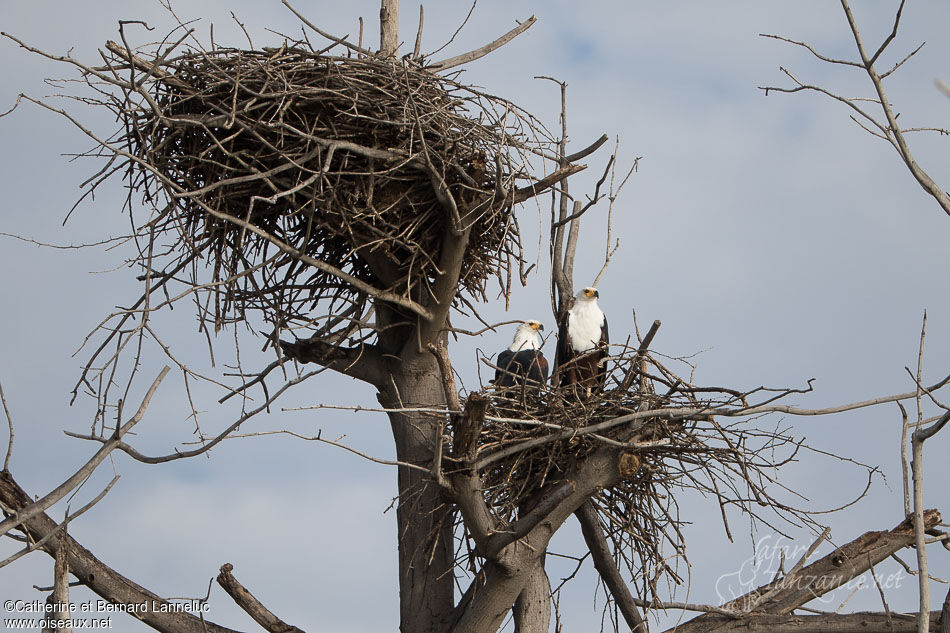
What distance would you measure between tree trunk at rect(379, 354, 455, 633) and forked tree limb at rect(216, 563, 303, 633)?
25.5 inches

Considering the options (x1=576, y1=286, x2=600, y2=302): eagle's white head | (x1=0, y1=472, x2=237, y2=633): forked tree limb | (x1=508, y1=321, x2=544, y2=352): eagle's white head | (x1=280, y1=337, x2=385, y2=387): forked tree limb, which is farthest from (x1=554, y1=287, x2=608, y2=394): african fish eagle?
(x1=0, y1=472, x2=237, y2=633): forked tree limb

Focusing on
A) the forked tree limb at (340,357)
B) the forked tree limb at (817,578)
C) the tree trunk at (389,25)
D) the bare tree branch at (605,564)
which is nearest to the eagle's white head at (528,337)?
the bare tree branch at (605,564)

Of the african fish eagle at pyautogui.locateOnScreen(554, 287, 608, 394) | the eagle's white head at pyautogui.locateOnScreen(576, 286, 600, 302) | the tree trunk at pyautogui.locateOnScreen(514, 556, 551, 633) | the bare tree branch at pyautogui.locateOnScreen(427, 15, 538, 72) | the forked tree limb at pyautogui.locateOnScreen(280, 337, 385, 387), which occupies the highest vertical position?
the bare tree branch at pyautogui.locateOnScreen(427, 15, 538, 72)

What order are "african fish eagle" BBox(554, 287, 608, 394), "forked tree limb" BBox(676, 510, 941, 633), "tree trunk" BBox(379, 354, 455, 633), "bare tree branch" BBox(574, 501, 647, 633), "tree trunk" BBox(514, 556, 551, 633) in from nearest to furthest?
1. "forked tree limb" BBox(676, 510, 941, 633)
2. "tree trunk" BBox(379, 354, 455, 633)
3. "bare tree branch" BBox(574, 501, 647, 633)
4. "tree trunk" BBox(514, 556, 551, 633)
5. "african fish eagle" BBox(554, 287, 608, 394)

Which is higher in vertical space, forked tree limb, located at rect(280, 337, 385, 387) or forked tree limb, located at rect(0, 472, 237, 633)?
forked tree limb, located at rect(280, 337, 385, 387)

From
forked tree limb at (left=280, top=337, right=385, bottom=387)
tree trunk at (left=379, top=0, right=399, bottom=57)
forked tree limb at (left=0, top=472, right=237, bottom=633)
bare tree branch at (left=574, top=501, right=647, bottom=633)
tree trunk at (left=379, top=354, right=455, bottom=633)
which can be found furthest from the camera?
tree trunk at (left=379, top=0, right=399, bottom=57)

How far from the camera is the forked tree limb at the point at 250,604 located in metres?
5.16

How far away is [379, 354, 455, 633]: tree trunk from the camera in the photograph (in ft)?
17.6

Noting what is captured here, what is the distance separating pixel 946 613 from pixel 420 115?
3.55 metres

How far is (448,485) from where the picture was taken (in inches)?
178

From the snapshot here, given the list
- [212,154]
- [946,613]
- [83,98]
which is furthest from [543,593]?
[83,98]

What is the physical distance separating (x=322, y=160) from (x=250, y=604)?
2.34 meters

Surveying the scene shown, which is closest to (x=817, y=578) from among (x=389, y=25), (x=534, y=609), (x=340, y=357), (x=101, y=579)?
(x=534, y=609)

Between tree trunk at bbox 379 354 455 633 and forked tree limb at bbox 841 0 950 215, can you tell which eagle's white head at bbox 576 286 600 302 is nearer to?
tree trunk at bbox 379 354 455 633
